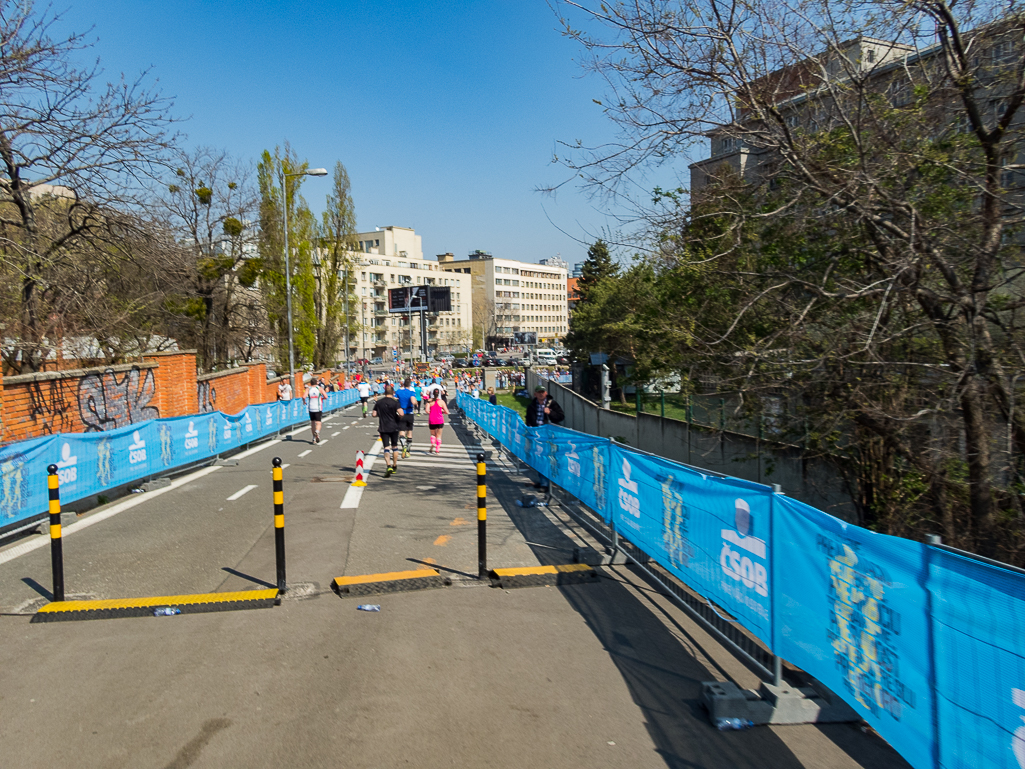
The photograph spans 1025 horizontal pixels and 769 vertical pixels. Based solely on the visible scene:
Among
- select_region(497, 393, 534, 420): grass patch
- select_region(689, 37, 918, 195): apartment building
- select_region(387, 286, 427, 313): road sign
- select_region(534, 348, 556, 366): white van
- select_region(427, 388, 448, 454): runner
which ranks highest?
select_region(387, 286, 427, 313): road sign

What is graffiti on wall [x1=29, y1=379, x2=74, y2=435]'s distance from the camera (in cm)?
1394

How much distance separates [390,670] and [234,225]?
94.2 ft

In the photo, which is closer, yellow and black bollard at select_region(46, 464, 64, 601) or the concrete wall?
yellow and black bollard at select_region(46, 464, 64, 601)

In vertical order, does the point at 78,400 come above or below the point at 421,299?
below

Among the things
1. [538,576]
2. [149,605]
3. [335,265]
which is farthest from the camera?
[335,265]

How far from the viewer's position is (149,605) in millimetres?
6668

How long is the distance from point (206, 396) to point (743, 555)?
22450 mm

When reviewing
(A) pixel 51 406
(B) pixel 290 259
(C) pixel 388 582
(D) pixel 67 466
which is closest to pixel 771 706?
(C) pixel 388 582

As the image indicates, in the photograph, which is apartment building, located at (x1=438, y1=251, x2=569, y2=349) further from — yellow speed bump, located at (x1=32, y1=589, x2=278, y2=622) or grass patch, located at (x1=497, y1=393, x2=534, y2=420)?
yellow speed bump, located at (x1=32, y1=589, x2=278, y2=622)

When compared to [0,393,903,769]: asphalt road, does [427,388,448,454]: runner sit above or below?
above

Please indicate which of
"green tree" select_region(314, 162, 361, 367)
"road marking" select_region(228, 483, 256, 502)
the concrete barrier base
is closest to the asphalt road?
the concrete barrier base

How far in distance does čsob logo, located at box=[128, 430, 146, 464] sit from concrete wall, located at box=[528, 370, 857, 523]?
9.44m

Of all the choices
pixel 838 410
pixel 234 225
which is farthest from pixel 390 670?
pixel 234 225

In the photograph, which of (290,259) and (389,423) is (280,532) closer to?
(389,423)
